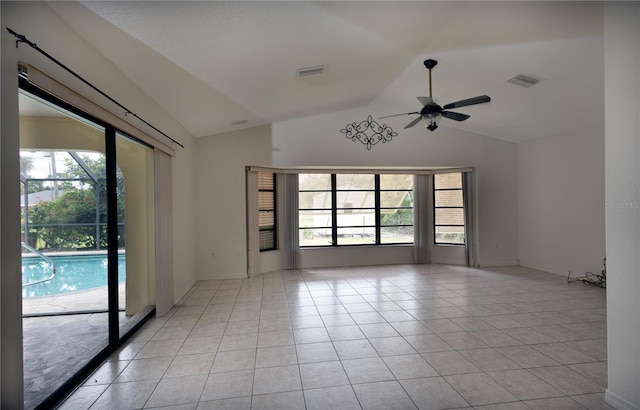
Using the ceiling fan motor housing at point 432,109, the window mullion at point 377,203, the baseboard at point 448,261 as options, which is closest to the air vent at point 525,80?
the ceiling fan motor housing at point 432,109

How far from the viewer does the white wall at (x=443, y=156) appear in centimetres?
642

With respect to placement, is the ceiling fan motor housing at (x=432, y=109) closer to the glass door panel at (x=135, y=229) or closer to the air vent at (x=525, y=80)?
the air vent at (x=525, y=80)

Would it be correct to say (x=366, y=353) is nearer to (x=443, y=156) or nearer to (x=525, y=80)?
(x=525, y=80)

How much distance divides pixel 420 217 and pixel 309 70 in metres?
4.71

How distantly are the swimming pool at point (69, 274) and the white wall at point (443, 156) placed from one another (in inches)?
151

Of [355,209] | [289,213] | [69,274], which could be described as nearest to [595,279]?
[355,209]

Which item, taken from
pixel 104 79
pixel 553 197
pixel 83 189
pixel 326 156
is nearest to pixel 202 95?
pixel 104 79

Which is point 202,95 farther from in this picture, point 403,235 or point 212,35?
point 403,235

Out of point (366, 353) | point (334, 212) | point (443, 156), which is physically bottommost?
point (366, 353)

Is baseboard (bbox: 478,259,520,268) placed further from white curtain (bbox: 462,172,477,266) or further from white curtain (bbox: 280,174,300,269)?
white curtain (bbox: 280,174,300,269)

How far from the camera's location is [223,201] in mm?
6035

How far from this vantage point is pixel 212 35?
8.82ft

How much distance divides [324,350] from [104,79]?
320 centimetres

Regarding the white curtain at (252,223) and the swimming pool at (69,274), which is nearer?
the swimming pool at (69,274)
